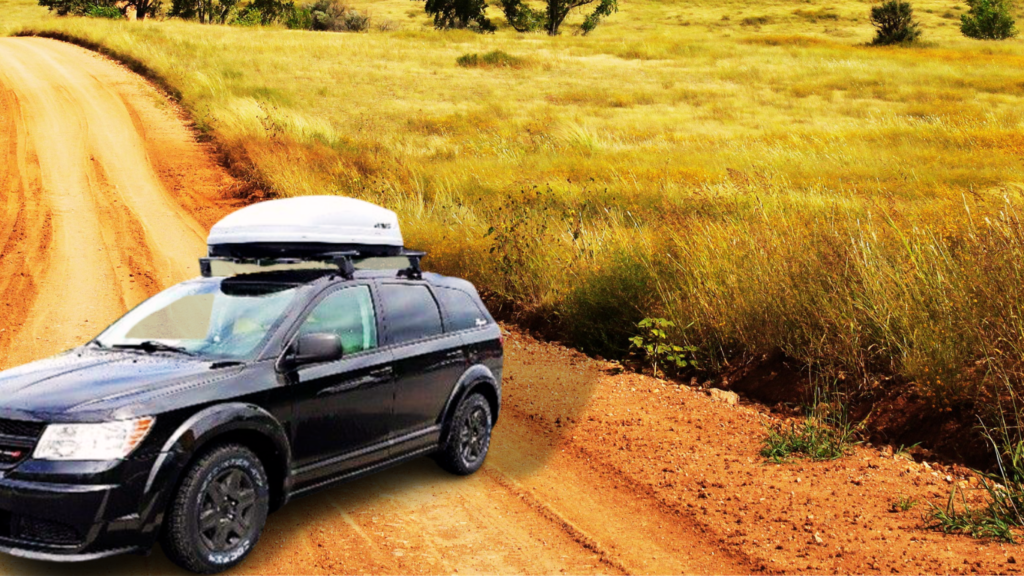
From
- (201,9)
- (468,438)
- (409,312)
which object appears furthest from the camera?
(201,9)

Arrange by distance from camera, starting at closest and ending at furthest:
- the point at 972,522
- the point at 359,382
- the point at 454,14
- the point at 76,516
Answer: the point at 76,516 < the point at 972,522 < the point at 359,382 < the point at 454,14

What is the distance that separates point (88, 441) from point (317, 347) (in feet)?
4.20

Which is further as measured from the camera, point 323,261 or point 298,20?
point 298,20

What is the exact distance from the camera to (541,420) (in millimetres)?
8547

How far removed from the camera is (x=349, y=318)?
21.1ft

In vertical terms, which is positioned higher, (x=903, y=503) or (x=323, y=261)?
(x=323, y=261)

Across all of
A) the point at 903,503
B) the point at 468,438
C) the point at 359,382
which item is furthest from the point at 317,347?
the point at 903,503

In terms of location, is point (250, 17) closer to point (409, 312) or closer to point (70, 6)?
point (70, 6)

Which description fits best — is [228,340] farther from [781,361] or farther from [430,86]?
[430,86]

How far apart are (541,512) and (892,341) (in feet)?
11.3

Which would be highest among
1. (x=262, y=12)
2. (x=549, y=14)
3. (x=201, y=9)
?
(x=201, y=9)

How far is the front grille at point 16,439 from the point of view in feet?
16.1

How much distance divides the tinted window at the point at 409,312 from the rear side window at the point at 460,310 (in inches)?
4.9

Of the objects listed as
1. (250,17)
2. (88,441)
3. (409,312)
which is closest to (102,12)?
(250,17)
